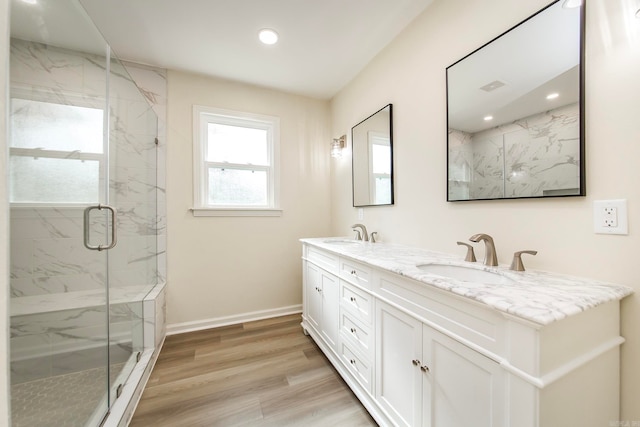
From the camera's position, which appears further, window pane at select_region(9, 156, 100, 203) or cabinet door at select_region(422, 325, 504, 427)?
window pane at select_region(9, 156, 100, 203)

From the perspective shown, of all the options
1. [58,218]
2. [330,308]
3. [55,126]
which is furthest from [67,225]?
[330,308]

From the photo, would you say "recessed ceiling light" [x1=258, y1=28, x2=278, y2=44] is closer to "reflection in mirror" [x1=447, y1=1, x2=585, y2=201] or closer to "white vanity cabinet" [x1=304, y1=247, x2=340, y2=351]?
"reflection in mirror" [x1=447, y1=1, x2=585, y2=201]

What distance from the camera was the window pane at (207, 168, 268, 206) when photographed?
8.13ft

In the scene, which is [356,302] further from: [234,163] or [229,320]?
[234,163]

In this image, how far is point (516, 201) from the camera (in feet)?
3.75

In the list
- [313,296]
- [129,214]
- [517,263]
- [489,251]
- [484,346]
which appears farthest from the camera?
[313,296]

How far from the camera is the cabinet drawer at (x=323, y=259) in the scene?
1726 mm

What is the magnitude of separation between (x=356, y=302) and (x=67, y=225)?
1.96m

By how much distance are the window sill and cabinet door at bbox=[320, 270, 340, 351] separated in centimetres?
104

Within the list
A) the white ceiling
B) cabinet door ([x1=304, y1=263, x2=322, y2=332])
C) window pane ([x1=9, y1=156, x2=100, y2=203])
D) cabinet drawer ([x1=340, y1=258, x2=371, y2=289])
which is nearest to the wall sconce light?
the white ceiling

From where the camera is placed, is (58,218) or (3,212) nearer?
(3,212)

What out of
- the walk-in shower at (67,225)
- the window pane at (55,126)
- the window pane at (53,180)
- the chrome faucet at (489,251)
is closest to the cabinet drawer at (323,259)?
the chrome faucet at (489,251)

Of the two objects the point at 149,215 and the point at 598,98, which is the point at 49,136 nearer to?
the point at 149,215

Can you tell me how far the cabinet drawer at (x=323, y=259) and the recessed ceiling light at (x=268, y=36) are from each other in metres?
1.74
